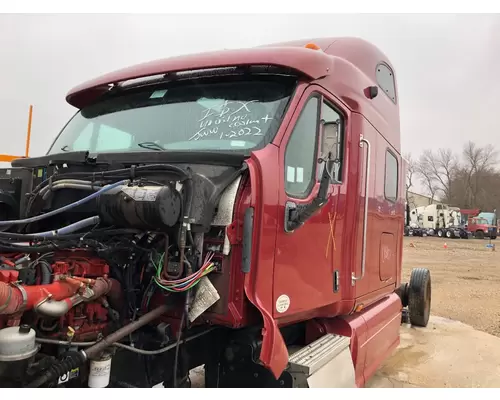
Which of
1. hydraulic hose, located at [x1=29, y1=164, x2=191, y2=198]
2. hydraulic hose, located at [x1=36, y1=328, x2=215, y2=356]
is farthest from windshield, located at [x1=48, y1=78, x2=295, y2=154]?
hydraulic hose, located at [x1=36, y1=328, x2=215, y2=356]

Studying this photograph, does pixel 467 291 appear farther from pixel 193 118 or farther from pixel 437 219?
pixel 437 219

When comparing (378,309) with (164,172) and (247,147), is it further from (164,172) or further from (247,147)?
(164,172)

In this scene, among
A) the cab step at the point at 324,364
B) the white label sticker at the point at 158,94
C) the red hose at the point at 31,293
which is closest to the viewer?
the red hose at the point at 31,293

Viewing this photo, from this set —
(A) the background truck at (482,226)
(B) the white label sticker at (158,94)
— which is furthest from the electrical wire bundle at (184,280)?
(A) the background truck at (482,226)

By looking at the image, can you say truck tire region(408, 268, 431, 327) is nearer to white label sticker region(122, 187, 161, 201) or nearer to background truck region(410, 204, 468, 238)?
white label sticker region(122, 187, 161, 201)

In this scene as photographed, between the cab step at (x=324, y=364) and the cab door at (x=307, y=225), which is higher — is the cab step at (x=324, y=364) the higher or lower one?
the lower one

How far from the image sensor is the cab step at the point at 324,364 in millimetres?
3064

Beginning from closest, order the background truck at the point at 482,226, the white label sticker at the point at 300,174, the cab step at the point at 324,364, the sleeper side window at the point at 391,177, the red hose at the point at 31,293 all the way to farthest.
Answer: the red hose at the point at 31,293 < the cab step at the point at 324,364 < the white label sticker at the point at 300,174 < the sleeper side window at the point at 391,177 < the background truck at the point at 482,226

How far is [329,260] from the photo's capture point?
3.55 metres

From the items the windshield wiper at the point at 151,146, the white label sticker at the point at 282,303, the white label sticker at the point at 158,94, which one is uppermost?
the white label sticker at the point at 158,94

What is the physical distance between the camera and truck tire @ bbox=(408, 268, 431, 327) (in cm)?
725

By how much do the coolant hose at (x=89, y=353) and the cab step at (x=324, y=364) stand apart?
103cm

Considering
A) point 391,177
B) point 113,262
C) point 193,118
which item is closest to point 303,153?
point 193,118

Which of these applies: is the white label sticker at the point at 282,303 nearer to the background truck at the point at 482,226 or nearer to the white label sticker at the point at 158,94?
the white label sticker at the point at 158,94
